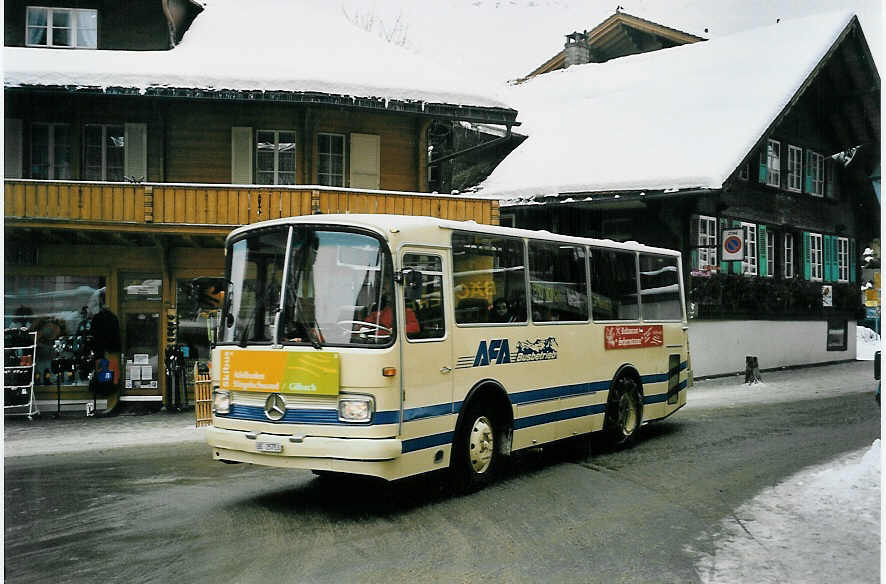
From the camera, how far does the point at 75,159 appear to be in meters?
18.5

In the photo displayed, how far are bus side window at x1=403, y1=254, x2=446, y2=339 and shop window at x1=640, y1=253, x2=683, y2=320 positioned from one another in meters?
4.82

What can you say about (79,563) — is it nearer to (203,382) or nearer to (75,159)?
(203,382)

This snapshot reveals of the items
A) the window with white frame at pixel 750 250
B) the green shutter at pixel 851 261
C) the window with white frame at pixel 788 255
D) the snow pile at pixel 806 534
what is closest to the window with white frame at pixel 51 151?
the snow pile at pixel 806 534

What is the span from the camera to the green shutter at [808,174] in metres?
28.0

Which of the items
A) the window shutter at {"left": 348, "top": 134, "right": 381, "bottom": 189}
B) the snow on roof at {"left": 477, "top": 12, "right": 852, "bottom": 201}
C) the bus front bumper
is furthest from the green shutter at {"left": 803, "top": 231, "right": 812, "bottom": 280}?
the bus front bumper

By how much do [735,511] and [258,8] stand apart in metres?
18.2

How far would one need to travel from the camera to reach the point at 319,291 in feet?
25.6

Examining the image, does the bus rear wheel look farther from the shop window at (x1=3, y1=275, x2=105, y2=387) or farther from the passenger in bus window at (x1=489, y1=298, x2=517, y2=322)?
the shop window at (x1=3, y1=275, x2=105, y2=387)

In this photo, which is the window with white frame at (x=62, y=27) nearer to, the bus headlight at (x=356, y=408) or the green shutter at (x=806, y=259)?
the bus headlight at (x=356, y=408)

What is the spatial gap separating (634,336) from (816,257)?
18896 millimetres

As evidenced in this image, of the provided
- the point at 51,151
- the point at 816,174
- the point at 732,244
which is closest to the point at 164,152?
the point at 51,151

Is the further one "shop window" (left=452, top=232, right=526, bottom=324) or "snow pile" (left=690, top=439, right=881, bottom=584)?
"shop window" (left=452, top=232, right=526, bottom=324)

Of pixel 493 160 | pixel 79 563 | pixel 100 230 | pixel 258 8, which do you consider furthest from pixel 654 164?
pixel 79 563

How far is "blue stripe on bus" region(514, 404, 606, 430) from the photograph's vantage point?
31.1ft
